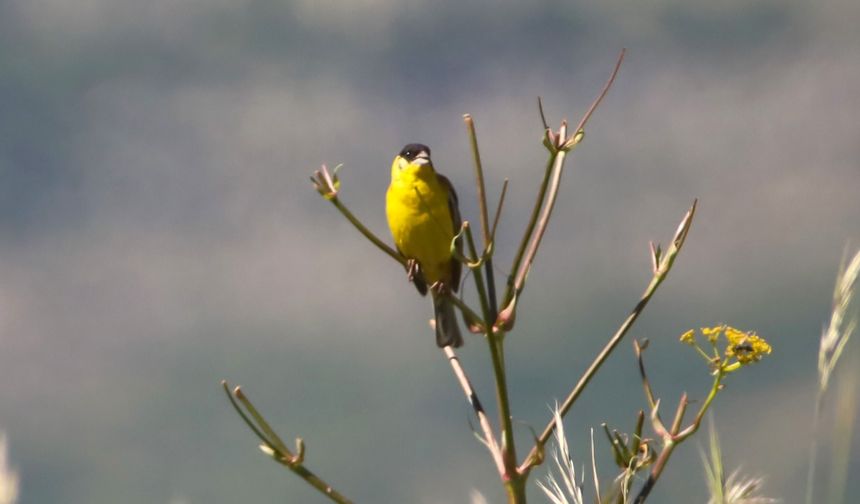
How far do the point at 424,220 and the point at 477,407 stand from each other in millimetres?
3367

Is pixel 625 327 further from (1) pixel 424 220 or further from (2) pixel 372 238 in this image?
(1) pixel 424 220

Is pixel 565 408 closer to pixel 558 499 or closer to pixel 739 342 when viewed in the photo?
pixel 558 499

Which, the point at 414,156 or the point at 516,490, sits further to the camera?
the point at 414,156

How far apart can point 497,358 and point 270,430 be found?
78 cm

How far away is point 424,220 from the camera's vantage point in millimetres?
6605

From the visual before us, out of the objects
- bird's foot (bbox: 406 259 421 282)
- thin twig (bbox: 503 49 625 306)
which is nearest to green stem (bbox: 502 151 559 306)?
thin twig (bbox: 503 49 625 306)

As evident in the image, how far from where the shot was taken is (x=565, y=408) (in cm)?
294

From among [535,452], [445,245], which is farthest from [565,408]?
[445,245]

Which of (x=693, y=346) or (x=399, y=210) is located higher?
(x=399, y=210)

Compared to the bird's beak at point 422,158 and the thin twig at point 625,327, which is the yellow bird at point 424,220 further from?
the thin twig at point 625,327

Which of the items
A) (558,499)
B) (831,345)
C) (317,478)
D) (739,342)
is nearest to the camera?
(831,345)

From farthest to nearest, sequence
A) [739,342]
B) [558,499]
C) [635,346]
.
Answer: [635,346], [739,342], [558,499]

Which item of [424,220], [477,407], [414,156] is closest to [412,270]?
[424,220]

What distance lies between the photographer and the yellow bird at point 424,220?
658 centimetres
